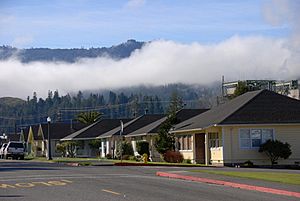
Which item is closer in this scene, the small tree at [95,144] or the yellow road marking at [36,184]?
the yellow road marking at [36,184]

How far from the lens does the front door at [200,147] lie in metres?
52.8

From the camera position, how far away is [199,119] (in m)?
54.7

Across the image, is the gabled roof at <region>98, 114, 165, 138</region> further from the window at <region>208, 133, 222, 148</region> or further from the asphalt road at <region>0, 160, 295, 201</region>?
the asphalt road at <region>0, 160, 295, 201</region>

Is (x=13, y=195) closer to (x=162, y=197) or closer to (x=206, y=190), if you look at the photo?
(x=162, y=197)

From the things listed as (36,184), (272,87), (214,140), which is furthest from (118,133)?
(36,184)

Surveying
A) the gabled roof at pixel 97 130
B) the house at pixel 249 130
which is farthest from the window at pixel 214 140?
the gabled roof at pixel 97 130

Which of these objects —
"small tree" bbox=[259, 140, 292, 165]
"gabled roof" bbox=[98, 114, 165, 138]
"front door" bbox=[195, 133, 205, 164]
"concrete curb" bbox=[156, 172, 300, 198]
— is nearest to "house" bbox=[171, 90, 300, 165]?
"small tree" bbox=[259, 140, 292, 165]

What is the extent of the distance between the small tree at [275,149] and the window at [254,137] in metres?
0.73

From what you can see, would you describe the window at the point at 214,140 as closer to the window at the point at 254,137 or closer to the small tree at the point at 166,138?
the window at the point at 254,137

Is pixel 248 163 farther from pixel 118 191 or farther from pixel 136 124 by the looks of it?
pixel 136 124

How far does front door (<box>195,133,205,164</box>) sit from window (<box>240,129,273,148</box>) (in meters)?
6.62

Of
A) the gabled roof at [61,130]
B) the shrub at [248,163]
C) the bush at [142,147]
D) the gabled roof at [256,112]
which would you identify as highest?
the gabled roof at [61,130]

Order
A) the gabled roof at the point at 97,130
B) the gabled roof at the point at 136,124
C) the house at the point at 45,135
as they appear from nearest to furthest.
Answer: the gabled roof at the point at 136,124 → the gabled roof at the point at 97,130 → the house at the point at 45,135

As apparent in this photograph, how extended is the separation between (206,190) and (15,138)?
402 ft
